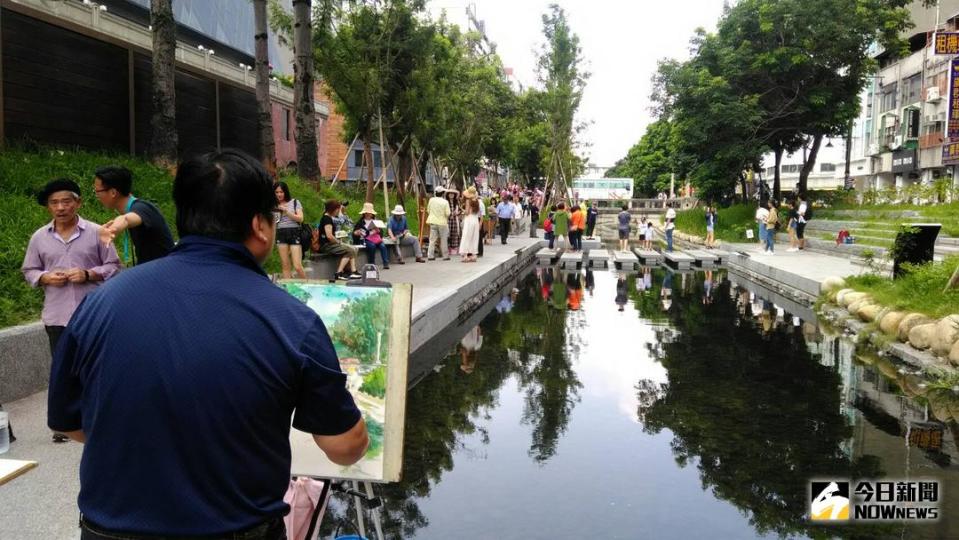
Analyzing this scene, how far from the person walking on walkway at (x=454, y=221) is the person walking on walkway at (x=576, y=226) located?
695 cm

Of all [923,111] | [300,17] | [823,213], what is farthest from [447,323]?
[923,111]

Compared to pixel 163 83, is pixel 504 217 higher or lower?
lower

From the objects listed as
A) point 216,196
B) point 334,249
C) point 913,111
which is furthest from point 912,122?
point 216,196

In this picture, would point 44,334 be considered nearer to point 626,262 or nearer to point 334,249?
point 334,249

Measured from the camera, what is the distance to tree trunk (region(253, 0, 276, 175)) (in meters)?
17.0

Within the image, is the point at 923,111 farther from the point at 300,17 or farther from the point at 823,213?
the point at 300,17

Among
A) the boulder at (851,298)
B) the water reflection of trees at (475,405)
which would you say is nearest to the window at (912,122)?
the boulder at (851,298)

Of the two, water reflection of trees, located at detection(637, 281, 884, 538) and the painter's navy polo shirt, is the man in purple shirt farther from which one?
water reflection of trees, located at detection(637, 281, 884, 538)

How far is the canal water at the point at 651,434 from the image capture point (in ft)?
15.3

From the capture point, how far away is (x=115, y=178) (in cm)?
499

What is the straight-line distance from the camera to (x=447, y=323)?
11914 mm

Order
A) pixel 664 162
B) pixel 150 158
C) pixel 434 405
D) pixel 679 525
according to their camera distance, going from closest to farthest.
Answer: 1. pixel 679 525
2. pixel 434 405
3. pixel 150 158
4. pixel 664 162

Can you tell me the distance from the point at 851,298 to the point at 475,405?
315 inches

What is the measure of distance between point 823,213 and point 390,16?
21.9 m
